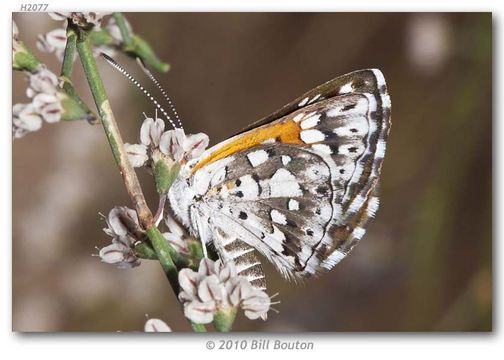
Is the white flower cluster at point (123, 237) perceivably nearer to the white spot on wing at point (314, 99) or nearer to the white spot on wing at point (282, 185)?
the white spot on wing at point (282, 185)

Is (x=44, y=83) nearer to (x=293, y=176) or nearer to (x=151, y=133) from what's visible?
(x=151, y=133)

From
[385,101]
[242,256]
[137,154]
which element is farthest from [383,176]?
[137,154]

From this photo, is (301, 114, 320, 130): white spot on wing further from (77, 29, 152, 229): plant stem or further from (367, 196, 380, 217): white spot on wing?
(77, 29, 152, 229): plant stem

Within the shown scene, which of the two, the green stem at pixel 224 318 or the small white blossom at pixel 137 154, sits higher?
the small white blossom at pixel 137 154

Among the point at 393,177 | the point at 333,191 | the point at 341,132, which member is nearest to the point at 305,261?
the point at 333,191

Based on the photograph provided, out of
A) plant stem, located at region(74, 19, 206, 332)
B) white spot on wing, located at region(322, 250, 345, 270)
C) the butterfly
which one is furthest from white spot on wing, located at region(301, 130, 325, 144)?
plant stem, located at region(74, 19, 206, 332)

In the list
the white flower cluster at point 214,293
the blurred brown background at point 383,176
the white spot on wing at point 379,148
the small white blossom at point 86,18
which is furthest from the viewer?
the blurred brown background at point 383,176

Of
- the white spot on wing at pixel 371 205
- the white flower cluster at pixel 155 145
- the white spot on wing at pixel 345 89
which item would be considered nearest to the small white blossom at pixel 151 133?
the white flower cluster at pixel 155 145
